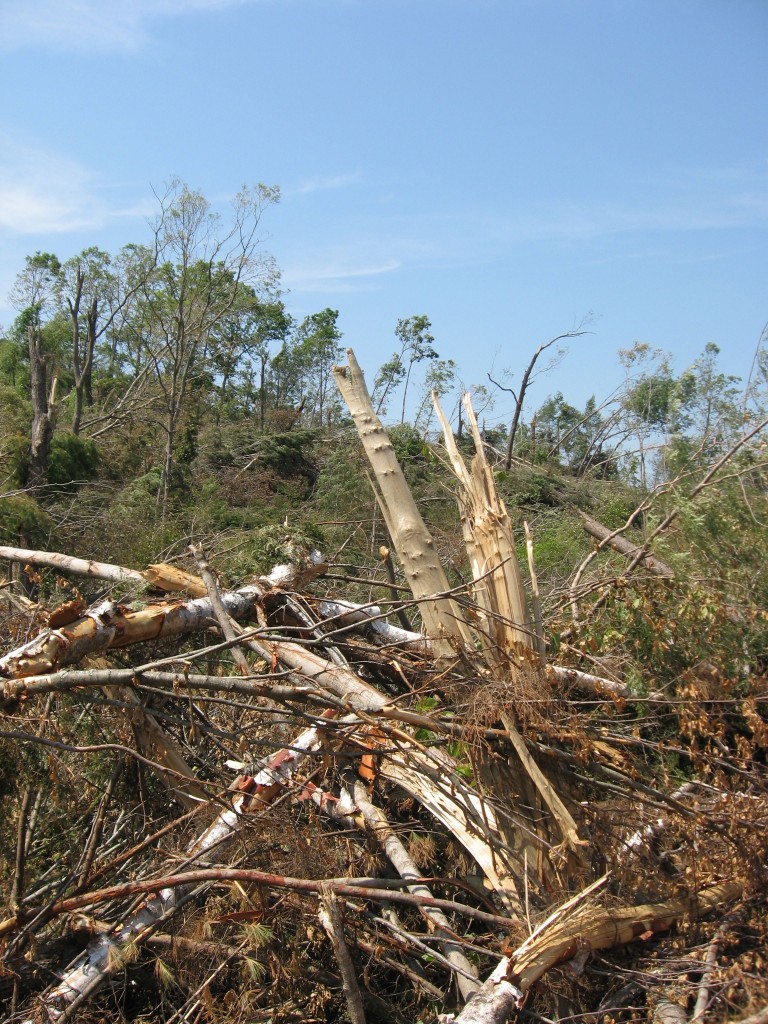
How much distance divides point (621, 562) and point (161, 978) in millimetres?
4161

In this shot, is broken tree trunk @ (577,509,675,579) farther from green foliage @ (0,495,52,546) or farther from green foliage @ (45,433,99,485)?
green foliage @ (45,433,99,485)

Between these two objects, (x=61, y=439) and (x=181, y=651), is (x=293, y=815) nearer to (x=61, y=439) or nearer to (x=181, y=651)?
(x=181, y=651)

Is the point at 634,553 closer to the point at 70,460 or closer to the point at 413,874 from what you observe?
the point at 413,874

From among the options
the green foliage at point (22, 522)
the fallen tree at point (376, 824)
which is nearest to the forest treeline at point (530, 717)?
the fallen tree at point (376, 824)

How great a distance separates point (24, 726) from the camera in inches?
137

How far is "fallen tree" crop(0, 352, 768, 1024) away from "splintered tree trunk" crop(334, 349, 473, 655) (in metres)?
0.02

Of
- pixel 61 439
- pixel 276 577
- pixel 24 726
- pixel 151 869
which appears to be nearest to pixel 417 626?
pixel 276 577

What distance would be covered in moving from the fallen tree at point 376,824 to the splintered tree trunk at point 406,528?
2 centimetres

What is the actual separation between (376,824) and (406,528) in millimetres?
1361

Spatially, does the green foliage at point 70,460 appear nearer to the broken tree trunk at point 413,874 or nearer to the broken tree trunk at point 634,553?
the broken tree trunk at point 634,553

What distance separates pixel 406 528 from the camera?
4.14 metres

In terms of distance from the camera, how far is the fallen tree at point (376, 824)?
10.6ft

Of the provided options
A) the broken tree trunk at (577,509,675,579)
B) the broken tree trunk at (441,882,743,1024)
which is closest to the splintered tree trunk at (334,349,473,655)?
the broken tree trunk at (441,882,743,1024)

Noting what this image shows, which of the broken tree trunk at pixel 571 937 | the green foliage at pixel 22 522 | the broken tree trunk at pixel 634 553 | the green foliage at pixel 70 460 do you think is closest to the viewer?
the broken tree trunk at pixel 571 937
